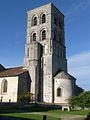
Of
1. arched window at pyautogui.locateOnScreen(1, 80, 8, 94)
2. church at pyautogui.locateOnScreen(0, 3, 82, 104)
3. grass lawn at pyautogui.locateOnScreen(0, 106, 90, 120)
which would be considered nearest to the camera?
grass lawn at pyautogui.locateOnScreen(0, 106, 90, 120)

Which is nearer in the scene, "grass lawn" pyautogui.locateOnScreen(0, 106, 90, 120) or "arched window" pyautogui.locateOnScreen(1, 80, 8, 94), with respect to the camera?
"grass lawn" pyautogui.locateOnScreen(0, 106, 90, 120)

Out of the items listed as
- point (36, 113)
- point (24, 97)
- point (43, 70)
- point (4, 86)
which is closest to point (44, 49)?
point (43, 70)

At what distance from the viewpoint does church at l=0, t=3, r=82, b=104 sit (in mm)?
55469

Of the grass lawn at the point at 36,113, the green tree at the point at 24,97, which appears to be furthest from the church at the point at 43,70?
the grass lawn at the point at 36,113

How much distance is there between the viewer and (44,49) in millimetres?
60062

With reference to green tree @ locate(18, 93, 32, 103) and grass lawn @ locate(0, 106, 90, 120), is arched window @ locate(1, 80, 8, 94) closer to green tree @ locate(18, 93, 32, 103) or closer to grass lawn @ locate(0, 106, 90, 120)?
green tree @ locate(18, 93, 32, 103)

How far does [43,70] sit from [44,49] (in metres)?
5.48

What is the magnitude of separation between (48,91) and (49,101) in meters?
2.26

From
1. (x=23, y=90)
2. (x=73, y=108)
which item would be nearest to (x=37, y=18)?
(x=23, y=90)

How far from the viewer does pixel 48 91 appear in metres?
55.9

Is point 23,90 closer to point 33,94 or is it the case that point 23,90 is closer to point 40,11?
point 33,94

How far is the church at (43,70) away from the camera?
55.5 m

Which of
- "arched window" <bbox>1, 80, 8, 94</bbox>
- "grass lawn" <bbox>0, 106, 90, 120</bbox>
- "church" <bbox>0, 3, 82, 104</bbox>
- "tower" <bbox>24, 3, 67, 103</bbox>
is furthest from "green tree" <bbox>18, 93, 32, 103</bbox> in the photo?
"grass lawn" <bbox>0, 106, 90, 120</bbox>

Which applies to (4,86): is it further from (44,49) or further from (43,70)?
(44,49)
